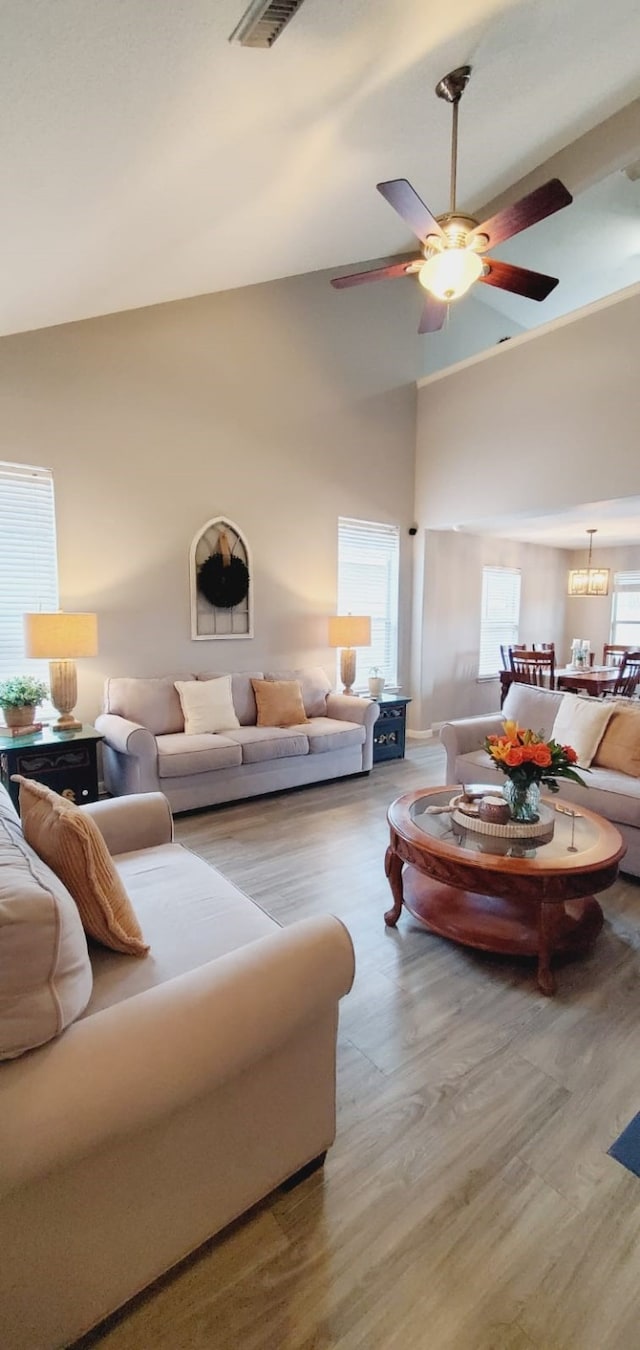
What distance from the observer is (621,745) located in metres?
3.15

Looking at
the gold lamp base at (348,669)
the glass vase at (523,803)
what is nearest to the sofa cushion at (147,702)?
the gold lamp base at (348,669)

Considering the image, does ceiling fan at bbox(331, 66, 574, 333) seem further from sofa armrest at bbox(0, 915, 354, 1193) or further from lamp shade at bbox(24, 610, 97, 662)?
sofa armrest at bbox(0, 915, 354, 1193)

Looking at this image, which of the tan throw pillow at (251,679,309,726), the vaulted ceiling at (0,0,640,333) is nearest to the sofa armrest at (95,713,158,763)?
the tan throw pillow at (251,679,309,726)

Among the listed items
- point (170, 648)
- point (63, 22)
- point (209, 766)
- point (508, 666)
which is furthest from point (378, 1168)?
point (508, 666)

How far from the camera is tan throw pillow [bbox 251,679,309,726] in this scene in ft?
14.3

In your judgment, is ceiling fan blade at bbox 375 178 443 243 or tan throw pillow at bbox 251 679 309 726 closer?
ceiling fan blade at bbox 375 178 443 243

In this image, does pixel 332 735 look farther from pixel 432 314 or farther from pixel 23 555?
pixel 432 314

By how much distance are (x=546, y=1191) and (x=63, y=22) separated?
10.6 feet

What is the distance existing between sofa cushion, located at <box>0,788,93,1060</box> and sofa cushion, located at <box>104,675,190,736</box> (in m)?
2.90

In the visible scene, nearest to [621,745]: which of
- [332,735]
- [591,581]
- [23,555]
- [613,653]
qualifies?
[332,735]

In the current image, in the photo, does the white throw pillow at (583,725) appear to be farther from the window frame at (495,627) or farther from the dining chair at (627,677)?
the window frame at (495,627)

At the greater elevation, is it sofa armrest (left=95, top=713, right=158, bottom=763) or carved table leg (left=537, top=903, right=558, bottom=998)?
sofa armrest (left=95, top=713, right=158, bottom=763)

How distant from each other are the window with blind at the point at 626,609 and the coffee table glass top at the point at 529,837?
5.77 metres

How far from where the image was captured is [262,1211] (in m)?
1.28
